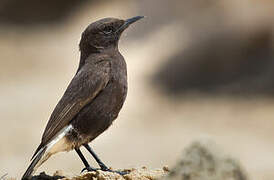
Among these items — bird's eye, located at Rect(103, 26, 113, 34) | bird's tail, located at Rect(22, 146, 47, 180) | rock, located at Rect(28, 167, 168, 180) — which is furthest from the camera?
bird's eye, located at Rect(103, 26, 113, 34)

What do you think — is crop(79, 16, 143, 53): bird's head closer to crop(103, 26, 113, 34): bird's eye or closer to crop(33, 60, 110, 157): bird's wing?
crop(103, 26, 113, 34): bird's eye

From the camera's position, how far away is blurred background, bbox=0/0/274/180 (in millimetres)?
19219

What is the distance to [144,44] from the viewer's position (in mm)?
26281

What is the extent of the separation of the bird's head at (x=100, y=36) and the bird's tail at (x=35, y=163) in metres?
1.54

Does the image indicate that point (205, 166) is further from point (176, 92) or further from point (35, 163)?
point (176, 92)

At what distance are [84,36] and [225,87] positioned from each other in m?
13.4

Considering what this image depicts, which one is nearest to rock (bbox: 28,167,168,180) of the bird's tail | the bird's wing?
the bird's tail

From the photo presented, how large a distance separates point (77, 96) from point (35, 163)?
98 cm

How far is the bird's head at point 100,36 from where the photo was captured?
934cm

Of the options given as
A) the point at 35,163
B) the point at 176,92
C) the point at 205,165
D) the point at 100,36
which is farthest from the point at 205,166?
the point at 176,92

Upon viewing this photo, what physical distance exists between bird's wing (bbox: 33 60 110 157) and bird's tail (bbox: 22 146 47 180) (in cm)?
13

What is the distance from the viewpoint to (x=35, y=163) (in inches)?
323

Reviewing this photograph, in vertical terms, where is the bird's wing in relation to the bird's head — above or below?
below

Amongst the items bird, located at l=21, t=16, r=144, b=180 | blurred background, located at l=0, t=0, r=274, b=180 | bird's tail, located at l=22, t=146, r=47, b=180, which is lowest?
blurred background, located at l=0, t=0, r=274, b=180
